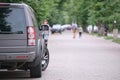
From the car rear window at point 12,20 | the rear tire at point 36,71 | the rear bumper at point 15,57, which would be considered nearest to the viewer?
the rear bumper at point 15,57

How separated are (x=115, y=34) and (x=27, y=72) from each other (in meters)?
29.6

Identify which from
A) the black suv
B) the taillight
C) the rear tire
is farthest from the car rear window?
the rear tire

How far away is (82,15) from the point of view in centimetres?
7769

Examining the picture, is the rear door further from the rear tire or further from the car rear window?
the rear tire

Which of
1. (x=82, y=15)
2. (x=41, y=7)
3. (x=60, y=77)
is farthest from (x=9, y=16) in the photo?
(x=82, y=15)

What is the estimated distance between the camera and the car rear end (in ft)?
39.2

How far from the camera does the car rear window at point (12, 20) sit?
476 inches

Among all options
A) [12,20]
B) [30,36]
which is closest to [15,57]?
[30,36]

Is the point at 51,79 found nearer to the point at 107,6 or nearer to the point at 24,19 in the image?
the point at 24,19

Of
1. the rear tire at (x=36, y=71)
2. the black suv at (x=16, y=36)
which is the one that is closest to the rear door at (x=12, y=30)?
the black suv at (x=16, y=36)

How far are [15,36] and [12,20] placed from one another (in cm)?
44

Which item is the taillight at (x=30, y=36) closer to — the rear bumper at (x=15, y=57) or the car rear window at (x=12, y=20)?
the car rear window at (x=12, y=20)

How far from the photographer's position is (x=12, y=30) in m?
12.1

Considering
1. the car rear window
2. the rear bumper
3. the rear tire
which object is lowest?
the rear tire
